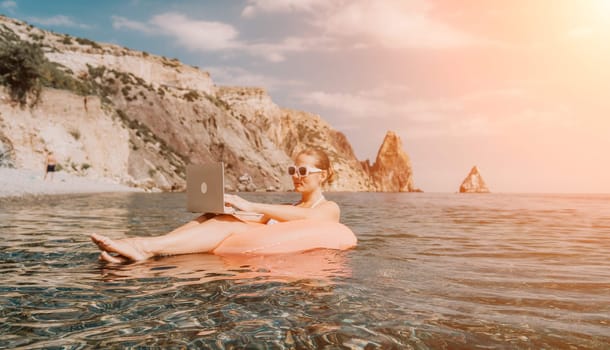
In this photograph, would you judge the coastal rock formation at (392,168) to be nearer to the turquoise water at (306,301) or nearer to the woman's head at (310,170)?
the woman's head at (310,170)

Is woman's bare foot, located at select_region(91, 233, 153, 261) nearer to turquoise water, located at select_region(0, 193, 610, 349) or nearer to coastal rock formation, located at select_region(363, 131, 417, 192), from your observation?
turquoise water, located at select_region(0, 193, 610, 349)

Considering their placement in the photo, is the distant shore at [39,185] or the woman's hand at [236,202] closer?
the woman's hand at [236,202]

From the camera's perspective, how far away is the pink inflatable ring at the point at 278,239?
5934 mm

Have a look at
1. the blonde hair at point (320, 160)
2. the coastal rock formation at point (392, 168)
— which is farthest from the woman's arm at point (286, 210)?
the coastal rock formation at point (392, 168)

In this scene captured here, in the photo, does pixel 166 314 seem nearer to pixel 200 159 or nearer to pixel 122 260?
pixel 122 260

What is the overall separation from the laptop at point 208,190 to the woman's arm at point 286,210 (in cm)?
13

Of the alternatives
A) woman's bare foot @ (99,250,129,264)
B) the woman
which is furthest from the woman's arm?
woman's bare foot @ (99,250,129,264)

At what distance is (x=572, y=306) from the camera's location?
371 cm

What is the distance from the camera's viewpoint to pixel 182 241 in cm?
579

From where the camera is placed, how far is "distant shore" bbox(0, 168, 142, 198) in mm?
22438

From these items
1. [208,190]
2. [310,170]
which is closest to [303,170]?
[310,170]

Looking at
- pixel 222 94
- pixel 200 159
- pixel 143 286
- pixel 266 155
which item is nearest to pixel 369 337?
pixel 143 286

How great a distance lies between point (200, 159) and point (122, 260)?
58.4 m

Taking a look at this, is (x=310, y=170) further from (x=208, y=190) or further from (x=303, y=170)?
(x=208, y=190)
